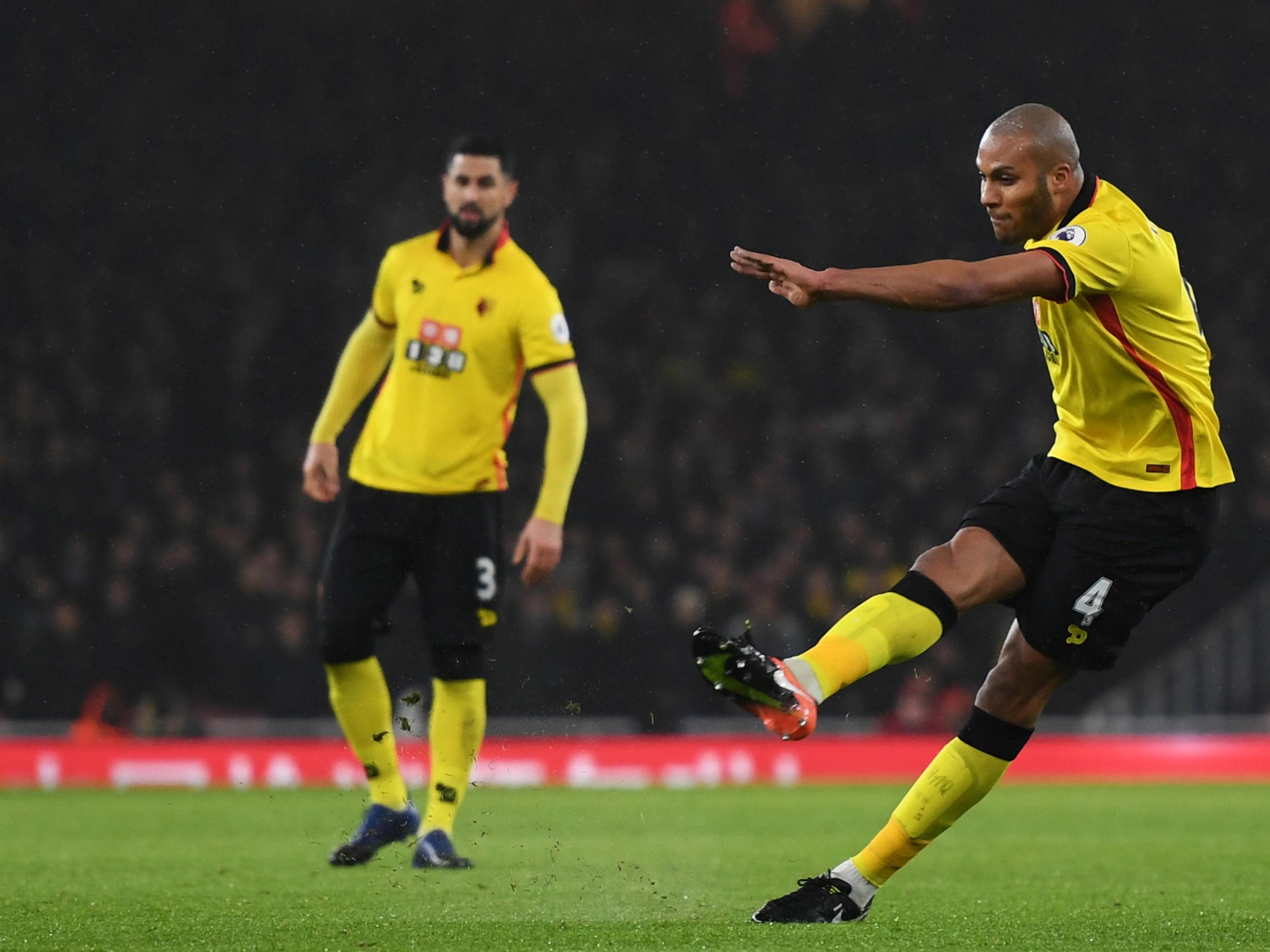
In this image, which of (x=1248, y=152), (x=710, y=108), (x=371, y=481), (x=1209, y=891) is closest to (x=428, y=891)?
(x=371, y=481)

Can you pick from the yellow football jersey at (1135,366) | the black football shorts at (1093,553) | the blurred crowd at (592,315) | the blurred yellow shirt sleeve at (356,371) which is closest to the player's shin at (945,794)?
the black football shorts at (1093,553)

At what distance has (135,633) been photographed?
12.8 m

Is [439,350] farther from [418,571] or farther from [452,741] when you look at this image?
[452,741]

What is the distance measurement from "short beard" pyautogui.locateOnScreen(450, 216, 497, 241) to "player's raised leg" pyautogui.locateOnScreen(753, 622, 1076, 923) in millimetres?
2423

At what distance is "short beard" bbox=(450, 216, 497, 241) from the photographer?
241 inches

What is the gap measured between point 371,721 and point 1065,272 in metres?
3.14

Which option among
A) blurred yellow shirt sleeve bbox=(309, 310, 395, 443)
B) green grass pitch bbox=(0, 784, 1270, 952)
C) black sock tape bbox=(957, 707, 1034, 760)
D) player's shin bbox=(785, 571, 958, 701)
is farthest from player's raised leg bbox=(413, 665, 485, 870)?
player's shin bbox=(785, 571, 958, 701)

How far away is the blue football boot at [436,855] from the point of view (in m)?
5.90

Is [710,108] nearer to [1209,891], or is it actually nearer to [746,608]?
[746,608]

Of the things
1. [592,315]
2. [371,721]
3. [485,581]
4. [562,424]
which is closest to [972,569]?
[562,424]

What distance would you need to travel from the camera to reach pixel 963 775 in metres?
4.67

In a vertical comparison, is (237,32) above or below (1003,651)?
above

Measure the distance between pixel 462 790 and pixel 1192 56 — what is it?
1595 centimetres

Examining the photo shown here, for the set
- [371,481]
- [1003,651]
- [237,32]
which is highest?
[237,32]
